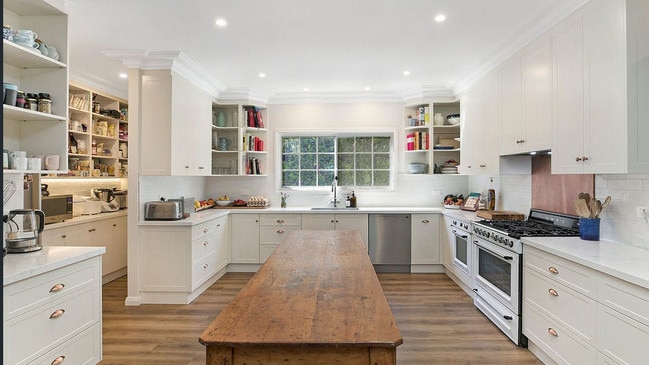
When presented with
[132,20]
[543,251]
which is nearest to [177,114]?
[132,20]

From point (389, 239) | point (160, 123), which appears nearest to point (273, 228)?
point (389, 239)

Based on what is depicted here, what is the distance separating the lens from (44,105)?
240 centimetres

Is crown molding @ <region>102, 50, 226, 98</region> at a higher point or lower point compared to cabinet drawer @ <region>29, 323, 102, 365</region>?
higher

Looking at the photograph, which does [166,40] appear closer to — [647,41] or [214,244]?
[214,244]

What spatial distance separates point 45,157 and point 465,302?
4.01m

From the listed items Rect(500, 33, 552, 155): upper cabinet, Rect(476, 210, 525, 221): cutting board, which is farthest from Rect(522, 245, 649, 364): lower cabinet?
Rect(476, 210, 525, 221): cutting board

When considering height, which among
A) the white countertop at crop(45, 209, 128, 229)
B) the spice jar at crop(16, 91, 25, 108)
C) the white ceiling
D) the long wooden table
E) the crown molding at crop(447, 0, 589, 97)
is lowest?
the long wooden table

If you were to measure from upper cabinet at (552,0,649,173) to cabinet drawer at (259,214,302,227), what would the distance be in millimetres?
3160

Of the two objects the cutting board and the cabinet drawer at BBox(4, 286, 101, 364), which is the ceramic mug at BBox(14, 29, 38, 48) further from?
the cutting board

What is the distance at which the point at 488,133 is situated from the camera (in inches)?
154

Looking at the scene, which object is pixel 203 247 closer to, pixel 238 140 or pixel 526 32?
pixel 238 140

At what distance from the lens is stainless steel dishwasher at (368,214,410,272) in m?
4.92

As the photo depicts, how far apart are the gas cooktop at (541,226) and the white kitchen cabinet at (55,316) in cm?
313

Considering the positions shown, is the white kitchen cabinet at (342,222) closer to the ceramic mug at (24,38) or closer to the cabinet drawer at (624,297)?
the cabinet drawer at (624,297)
